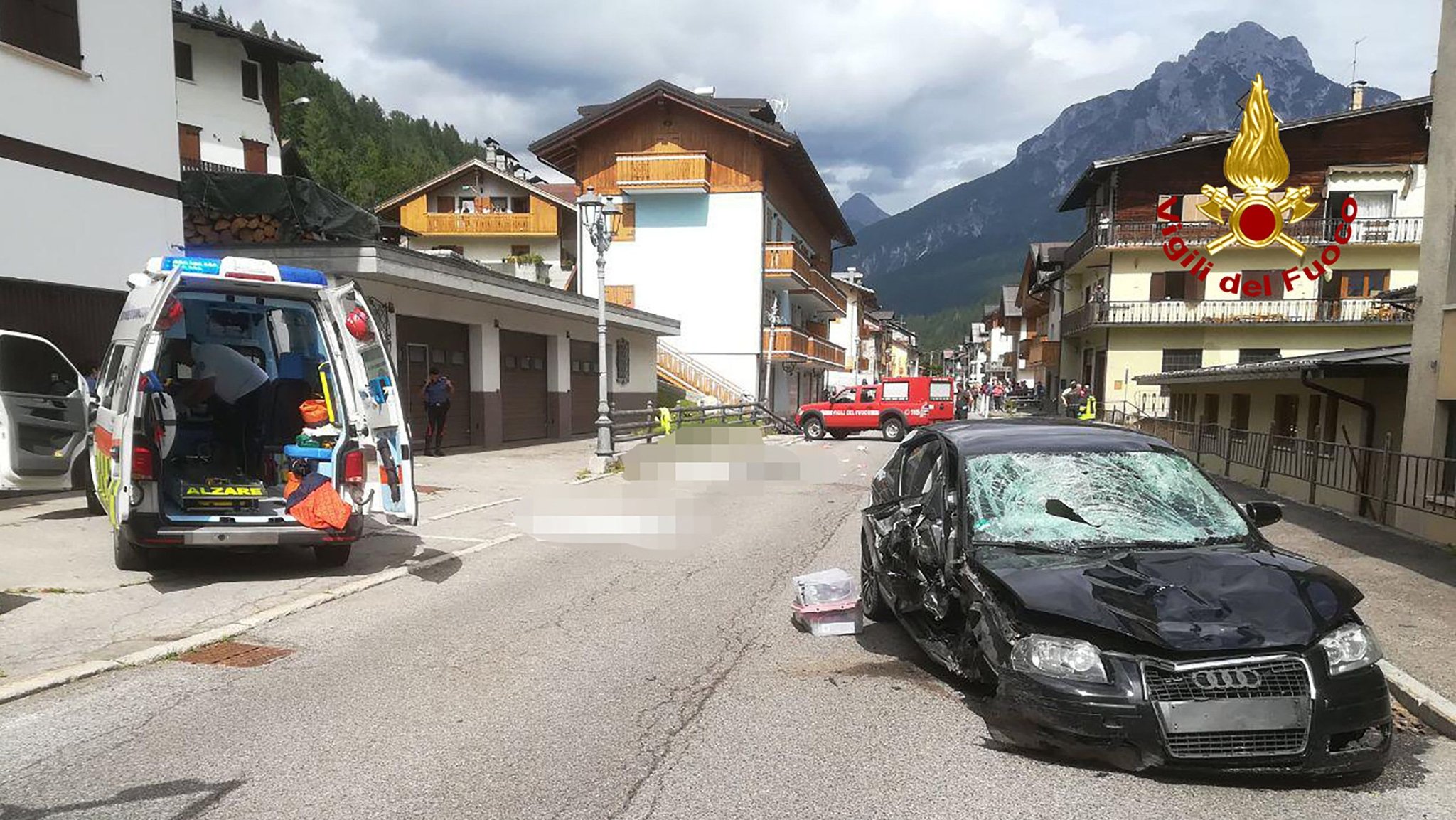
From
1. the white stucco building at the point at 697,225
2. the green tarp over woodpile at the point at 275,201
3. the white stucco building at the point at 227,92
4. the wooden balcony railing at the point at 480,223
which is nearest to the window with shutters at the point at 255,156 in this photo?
the white stucco building at the point at 227,92

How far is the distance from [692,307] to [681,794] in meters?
32.6

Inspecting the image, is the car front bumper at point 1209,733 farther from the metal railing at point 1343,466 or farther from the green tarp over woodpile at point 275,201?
the green tarp over woodpile at point 275,201

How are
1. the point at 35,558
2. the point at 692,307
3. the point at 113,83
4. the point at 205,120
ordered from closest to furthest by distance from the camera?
1. the point at 35,558
2. the point at 113,83
3. the point at 205,120
4. the point at 692,307

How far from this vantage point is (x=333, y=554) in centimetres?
750

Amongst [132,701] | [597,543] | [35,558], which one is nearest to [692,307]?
[597,543]

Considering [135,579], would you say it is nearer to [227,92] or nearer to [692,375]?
[692,375]

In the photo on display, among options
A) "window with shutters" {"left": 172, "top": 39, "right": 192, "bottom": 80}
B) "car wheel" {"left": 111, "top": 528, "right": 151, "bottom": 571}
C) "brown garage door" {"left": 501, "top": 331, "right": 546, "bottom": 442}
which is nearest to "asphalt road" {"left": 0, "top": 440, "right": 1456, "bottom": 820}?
"car wheel" {"left": 111, "top": 528, "right": 151, "bottom": 571}

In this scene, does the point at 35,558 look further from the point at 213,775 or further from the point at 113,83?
the point at 113,83

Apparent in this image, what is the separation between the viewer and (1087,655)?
347 cm

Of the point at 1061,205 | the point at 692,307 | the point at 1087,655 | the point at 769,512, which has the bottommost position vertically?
the point at 769,512

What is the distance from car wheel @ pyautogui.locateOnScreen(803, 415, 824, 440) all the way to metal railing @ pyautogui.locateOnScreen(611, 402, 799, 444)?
1.31 meters

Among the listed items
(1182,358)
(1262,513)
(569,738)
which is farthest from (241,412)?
(1182,358)

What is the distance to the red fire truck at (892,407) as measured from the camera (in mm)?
27688

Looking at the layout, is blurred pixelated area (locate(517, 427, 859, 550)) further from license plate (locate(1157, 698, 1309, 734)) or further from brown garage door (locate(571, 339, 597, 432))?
brown garage door (locate(571, 339, 597, 432))
